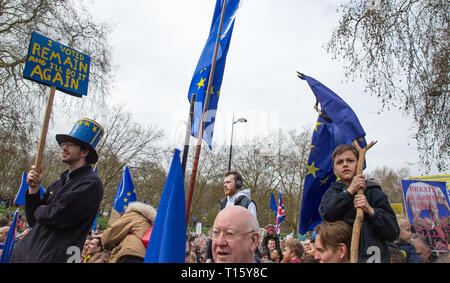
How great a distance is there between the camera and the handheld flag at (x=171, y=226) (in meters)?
1.62

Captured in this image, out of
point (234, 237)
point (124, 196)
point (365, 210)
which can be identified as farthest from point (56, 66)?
point (124, 196)

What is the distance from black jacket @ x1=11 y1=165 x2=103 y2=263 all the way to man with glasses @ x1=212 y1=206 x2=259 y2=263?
1295 millimetres

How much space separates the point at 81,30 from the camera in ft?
34.4

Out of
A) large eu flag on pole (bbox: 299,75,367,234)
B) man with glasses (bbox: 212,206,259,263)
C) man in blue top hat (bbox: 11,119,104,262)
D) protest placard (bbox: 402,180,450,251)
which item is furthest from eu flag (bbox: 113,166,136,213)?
protest placard (bbox: 402,180,450,251)

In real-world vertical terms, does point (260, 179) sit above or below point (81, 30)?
below

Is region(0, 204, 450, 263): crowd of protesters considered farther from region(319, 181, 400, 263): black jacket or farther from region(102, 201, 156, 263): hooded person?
region(102, 201, 156, 263): hooded person

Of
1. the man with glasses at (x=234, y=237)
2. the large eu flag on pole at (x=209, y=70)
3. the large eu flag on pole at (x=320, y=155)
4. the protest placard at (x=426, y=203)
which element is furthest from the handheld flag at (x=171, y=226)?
the protest placard at (x=426, y=203)

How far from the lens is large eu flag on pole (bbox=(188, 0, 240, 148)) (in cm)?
434

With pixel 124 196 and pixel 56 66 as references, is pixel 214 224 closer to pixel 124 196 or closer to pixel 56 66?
pixel 56 66
